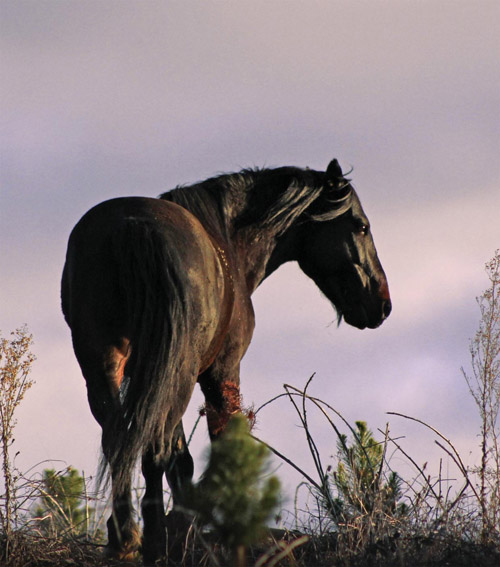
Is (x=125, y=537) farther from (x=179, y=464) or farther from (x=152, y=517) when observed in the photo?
(x=179, y=464)

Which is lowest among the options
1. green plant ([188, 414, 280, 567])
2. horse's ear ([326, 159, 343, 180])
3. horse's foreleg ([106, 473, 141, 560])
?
green plant ([188, 414, 280, 567])

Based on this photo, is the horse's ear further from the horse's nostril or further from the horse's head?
the horse's nostril

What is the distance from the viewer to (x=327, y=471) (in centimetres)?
545

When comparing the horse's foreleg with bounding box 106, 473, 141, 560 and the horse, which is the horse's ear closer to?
the horse

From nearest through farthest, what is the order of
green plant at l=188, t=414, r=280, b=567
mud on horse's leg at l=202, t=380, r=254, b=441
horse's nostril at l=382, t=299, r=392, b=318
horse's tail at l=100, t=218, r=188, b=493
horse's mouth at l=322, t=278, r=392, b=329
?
green plant at l=188, t=414, r=280, b=567
horse's tail at l=100, t=218, r=188, b=493
mud on horse's leg at l=202, t=380, r=254, b=441
horse's mouth at l=322, t=278, r=392, b=329
horse's nostril at l=382, t=299, r=392, b=318

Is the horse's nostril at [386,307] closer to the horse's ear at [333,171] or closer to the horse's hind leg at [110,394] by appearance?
the horse's ear at [333,171]

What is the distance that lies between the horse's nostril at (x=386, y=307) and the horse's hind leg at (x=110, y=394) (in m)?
2.65

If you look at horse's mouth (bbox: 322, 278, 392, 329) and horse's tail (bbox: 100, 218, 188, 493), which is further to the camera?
horse's mouth (bbox: 322, 278, 392, 329)

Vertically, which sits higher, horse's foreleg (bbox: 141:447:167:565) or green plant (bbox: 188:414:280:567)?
horse's foreleg (bbox: 141:447:167:565)

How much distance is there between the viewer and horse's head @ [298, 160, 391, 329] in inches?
260

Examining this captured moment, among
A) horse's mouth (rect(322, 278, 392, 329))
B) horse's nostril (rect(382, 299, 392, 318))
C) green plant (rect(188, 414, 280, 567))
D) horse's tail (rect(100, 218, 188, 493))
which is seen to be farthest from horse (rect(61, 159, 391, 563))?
green plant (rect(188, 414, 280, 567))

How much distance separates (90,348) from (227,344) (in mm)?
986

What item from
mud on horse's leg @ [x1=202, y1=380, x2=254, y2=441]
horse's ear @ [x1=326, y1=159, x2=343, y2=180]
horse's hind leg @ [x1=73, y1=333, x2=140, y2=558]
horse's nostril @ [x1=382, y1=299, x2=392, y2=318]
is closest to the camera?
horse's hind leg @ [x1=73, y1=333, x2=140, y2=558]

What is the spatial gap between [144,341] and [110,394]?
385mm
